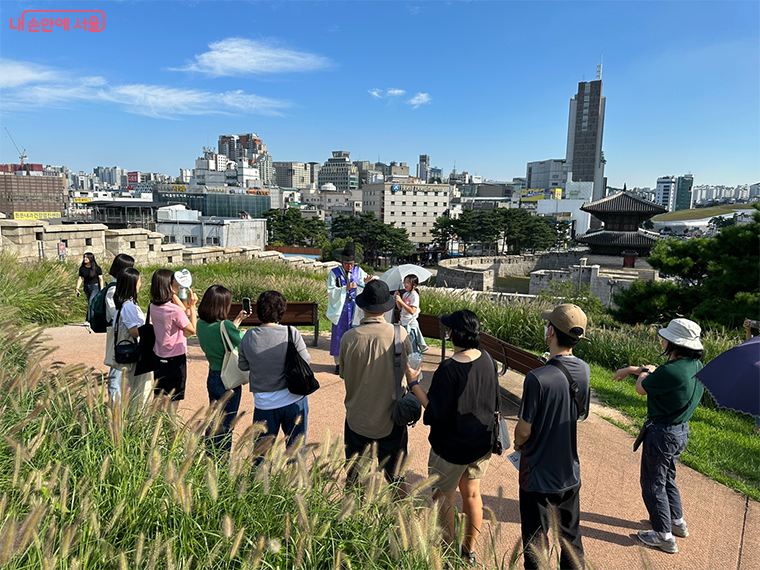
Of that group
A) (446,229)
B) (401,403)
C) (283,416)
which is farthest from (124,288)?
(446,229)

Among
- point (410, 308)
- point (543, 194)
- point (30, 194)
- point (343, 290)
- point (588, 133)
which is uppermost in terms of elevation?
point (588, 133)

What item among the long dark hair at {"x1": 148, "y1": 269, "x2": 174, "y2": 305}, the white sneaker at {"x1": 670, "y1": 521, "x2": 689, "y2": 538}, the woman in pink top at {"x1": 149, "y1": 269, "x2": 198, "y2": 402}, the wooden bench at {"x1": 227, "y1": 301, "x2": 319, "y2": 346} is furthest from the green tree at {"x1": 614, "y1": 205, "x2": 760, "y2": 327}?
the long dark hair at {"x1": 148, "y1": 269, "x2": 174, "y2": 305}

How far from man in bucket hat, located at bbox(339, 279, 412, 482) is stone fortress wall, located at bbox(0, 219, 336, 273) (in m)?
9.39

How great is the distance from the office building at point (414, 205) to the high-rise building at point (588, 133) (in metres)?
81.7

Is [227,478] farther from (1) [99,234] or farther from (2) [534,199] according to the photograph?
(2) [534,199]

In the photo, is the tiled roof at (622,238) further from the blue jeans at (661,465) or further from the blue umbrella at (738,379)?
the blue jeans at (661,465)

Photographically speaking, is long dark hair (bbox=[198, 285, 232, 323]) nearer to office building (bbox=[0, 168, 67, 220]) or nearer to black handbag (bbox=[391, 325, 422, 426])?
black handbag (bbox=[391, 325, 422, 426])

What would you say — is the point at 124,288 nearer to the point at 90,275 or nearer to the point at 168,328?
the point at 168,328

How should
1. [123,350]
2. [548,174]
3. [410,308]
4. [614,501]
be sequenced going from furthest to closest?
[548,174]
[410,308]
[123,350]
[614,501]

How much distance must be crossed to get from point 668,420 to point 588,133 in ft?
584

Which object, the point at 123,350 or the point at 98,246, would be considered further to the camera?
the point at 98,246

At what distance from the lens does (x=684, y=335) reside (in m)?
3.35

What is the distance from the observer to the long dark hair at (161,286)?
14.1ft

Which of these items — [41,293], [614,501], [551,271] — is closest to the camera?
[614,501]
